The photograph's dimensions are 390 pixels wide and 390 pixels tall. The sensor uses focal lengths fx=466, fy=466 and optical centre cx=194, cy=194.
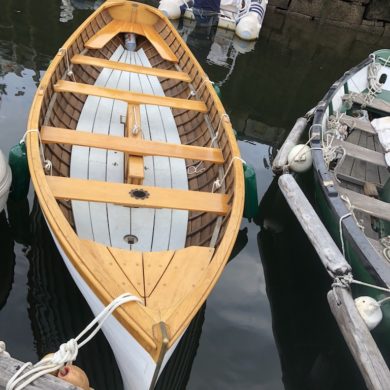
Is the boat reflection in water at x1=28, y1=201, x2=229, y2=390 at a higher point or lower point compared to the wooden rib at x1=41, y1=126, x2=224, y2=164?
lower

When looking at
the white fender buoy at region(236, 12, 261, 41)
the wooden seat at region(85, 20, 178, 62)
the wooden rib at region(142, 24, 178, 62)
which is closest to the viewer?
the wooden seat at region(85, 20, 178, 62)

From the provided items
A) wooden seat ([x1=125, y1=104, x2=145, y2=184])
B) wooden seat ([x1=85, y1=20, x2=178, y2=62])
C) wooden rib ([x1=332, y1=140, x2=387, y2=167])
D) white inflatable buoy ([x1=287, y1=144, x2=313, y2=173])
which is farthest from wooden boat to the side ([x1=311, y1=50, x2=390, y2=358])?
wooden seat ([x1=85, y1=20, x2=178, y2=62])

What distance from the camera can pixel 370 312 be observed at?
3.71 metres

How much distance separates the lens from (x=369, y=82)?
7.76m

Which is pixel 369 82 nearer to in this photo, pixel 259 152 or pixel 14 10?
pixel 259 152

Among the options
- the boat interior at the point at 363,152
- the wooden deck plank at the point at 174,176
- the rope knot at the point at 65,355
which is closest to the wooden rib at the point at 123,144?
the wooden deck plank at the point at 174,176

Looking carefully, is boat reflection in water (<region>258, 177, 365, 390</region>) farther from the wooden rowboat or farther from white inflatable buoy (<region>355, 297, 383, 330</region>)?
the wooden rowboat

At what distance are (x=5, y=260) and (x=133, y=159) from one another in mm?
1765

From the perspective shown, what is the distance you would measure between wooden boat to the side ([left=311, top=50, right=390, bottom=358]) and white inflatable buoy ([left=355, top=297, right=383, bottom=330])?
0.70ft

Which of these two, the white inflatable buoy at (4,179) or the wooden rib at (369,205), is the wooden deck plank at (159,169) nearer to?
the white inflatable buoy at (4,179)

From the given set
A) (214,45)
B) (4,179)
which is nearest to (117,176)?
(4,179)

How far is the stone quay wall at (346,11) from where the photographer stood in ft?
53.2

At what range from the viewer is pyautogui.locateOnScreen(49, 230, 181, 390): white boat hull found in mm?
2924

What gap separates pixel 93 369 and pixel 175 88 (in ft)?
14.6
